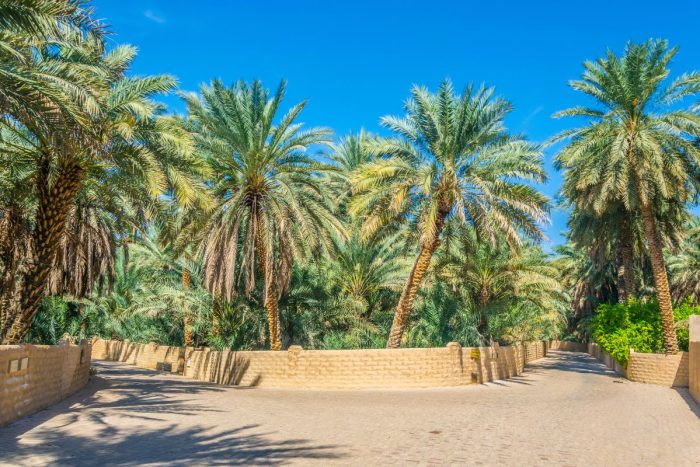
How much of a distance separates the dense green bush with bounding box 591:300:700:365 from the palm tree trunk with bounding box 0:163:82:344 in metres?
21.4

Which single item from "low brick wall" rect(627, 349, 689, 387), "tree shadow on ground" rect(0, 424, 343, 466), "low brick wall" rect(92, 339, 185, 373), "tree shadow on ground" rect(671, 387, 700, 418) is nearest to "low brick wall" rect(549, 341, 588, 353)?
"low brick wall" rect(627, 349, 689, 387)

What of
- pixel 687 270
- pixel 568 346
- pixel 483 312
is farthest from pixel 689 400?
pixel 568 346

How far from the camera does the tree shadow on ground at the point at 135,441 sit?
771cm

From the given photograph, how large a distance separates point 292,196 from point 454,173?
17.7 ft

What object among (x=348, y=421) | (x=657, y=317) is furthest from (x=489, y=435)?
(x=657, y=317)

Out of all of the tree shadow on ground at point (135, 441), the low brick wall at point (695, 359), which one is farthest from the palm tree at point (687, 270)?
the tree shadow on ground at point (135, 441)

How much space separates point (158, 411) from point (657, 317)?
20684 millimetres

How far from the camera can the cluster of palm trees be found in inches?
526

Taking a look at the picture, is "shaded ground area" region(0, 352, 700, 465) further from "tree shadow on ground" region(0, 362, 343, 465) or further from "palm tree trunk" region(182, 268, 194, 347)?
"palm tree trunk" region(182, 268, 194, 347)

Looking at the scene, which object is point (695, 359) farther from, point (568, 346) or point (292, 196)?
point (568, 346)

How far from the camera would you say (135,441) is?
8938 millimetres

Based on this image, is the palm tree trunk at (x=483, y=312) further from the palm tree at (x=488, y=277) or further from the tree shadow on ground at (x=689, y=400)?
the tree shadow on ground at (x=689, y=400)

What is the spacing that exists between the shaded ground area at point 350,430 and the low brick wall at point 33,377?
11.9 inches

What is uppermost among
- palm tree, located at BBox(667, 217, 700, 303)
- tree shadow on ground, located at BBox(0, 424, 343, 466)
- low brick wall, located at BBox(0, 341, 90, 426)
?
palm tree, located at BBox(667, 217, 700, 303)
